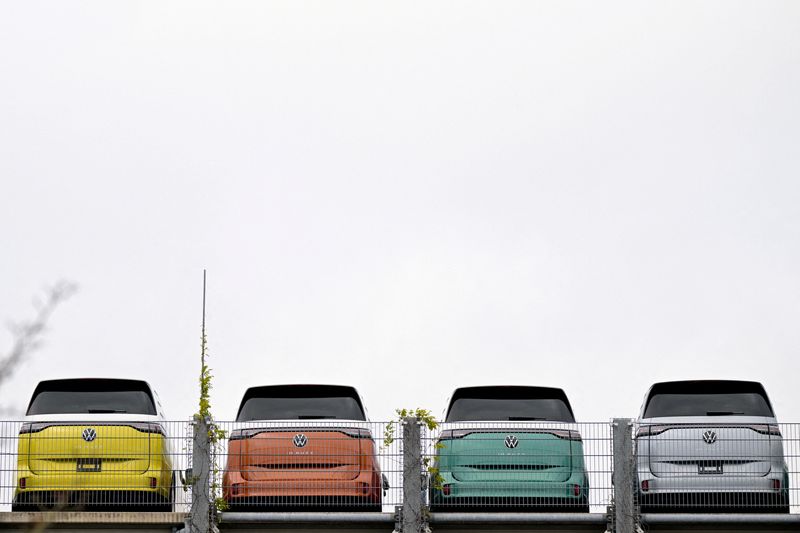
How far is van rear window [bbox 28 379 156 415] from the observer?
53.9 feet

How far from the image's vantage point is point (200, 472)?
1634 centimetres

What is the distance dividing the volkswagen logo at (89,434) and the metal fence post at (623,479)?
638 cm

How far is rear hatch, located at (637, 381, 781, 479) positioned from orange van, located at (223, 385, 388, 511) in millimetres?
3467

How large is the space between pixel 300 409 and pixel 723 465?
17.2 ft

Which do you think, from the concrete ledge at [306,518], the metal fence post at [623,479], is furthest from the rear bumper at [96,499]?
the metal fence post at [623,479]

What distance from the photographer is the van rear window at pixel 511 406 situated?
16109mm

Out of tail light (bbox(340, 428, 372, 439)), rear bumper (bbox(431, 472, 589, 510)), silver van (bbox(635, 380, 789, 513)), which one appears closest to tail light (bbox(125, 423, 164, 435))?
tail light (bbox(340, 428, 372, 439))

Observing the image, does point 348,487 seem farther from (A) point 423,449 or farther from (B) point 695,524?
(B) point 695,524

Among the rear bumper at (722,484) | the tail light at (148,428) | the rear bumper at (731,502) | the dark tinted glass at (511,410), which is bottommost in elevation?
the rear bumper at (731,502)

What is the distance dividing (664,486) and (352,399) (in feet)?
13.1

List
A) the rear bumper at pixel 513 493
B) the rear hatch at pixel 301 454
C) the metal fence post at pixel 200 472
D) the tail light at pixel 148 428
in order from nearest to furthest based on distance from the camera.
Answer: the rear hatch at pixel 301 454
the rear bumper at pixel 513 493
the tail light at pixel 148 428
the metal fence post at pixel 200 472

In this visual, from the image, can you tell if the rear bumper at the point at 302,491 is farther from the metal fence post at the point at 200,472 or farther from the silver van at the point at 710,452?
the silver van at the point at 710,452

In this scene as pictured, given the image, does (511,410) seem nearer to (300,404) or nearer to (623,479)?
(623,479)

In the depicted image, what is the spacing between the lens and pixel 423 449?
53.1 ft
